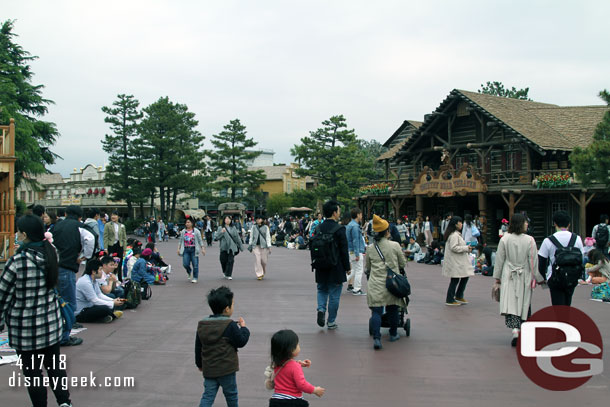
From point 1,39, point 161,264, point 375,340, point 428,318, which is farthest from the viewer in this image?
point 1,39

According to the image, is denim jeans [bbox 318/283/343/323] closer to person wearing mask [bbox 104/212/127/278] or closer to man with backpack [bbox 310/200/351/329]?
man with backpack [bbox 310/200/351/329]

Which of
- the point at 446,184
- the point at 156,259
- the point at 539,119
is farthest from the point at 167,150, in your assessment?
the point at 156,259

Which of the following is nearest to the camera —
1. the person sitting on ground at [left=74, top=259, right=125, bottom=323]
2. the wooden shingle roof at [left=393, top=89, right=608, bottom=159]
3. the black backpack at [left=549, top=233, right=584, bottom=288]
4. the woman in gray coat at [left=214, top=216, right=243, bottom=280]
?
the black backpack at [left=549, top=233, right=584, bottom=288]

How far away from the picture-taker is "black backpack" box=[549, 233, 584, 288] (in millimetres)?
6879

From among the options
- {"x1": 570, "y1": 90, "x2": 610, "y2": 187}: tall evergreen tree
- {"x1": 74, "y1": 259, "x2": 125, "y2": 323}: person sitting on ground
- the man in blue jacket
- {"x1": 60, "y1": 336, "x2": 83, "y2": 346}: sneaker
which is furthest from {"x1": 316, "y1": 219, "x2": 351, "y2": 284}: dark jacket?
{"x1": 570, "y1": 90, "x2": 610, "y2": 187}: tall evergreen tree

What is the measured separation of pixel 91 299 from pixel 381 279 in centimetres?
467

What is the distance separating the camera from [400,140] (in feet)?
144

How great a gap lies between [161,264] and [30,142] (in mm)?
16950

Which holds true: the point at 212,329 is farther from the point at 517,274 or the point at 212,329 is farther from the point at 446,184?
the point at 446,184

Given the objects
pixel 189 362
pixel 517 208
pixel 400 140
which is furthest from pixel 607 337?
pixel 400 140

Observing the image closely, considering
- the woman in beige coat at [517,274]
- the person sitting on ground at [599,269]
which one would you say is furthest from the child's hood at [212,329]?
the person sitting on ground at [599,269]

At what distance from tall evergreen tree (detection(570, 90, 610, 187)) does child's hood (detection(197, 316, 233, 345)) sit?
42.7ft

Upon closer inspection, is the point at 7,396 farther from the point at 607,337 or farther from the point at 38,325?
the point at 607,337

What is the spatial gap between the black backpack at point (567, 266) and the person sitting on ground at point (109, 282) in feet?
22.7
